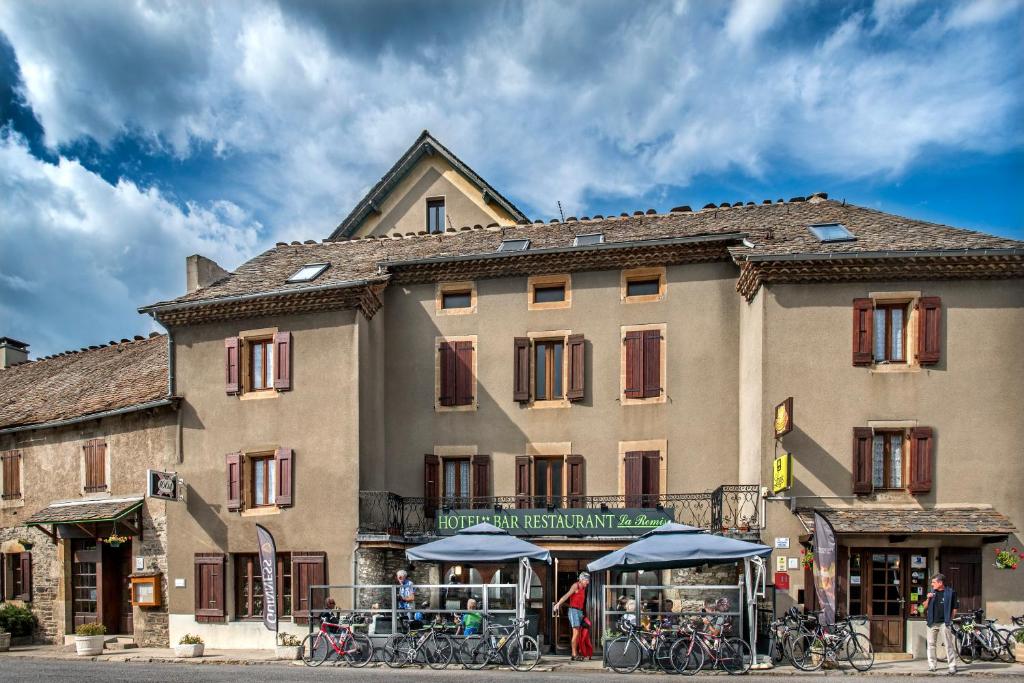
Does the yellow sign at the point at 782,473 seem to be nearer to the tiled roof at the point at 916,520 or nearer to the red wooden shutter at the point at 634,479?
the tiled roof at the point at 916,520

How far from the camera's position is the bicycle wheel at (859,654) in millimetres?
15078

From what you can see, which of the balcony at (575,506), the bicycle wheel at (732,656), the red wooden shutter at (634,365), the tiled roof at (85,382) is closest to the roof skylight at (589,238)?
the red wooden shutter at (634,365)

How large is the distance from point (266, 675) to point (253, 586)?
5.98 metres

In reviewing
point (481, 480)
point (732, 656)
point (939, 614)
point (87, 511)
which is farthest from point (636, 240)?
point (87, 511)

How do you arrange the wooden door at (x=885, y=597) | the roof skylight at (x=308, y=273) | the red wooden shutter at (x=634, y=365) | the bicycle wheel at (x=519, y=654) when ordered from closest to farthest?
the bicycle wheel at (x=519, y=654) → the wooden door at (x=885, y=597) → the red wooden shutter at (x=634, y=365) → the roof skylight at (x=308, y=273)

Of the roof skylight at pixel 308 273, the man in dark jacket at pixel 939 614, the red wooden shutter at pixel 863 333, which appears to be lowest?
the man in dark jacket at pixel 939 614

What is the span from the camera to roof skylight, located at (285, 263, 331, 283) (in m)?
21.8

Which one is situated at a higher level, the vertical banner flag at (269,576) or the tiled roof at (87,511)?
the tiled roof at (87,511)

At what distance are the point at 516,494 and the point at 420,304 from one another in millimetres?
5356

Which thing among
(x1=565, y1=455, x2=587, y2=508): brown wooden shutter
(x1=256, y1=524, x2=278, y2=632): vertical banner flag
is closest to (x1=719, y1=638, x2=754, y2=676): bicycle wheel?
(x1=565, y1=455, x2=587, y2=508): brown wooden shutter

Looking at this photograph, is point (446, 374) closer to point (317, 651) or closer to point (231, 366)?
point (231, 366)

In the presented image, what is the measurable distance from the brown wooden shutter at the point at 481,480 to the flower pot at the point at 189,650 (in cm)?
683

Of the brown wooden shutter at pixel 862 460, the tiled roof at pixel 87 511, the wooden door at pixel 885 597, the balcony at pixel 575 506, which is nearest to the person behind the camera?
the wooden door at pixel 885 597

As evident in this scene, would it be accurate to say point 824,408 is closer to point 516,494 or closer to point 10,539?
point 516,494
